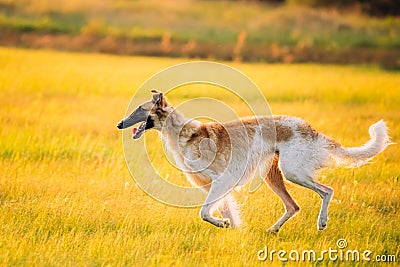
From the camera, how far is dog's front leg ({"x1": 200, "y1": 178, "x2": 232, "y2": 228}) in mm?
8508

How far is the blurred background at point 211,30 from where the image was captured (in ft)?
96.4

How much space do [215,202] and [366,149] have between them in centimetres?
197

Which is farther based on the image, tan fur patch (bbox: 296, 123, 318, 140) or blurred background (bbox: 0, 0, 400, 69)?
blurred background (bbox: 0, 0, 400, 69)

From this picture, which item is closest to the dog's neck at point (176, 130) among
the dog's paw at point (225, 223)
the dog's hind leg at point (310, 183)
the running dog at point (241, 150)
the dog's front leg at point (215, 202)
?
the running dog at point (241, 150)

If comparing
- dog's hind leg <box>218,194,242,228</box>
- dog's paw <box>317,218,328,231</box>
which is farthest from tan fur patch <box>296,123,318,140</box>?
dog's hind leg <box>218,194,242,228</box>

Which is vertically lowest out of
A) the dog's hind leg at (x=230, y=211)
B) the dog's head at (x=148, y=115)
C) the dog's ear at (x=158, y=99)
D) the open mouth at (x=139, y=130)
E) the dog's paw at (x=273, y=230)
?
the dog's paw at (x=273, y=230)

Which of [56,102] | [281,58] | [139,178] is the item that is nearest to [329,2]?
[281,58]

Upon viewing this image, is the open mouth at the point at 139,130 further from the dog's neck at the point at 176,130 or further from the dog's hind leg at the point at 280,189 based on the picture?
the dog's hind leg at the point at 280,189

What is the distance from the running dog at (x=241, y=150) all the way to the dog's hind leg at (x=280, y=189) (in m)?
0.01

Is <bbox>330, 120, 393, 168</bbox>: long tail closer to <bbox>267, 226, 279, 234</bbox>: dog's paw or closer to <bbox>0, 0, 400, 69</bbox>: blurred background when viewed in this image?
<bbox>267, 226, 279, 234</bbox>: dog's paw

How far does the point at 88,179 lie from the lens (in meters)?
10.6

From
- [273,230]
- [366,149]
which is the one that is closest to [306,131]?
[366,149]

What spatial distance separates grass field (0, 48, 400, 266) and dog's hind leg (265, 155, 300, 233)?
146 mm

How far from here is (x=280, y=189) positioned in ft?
30.8
